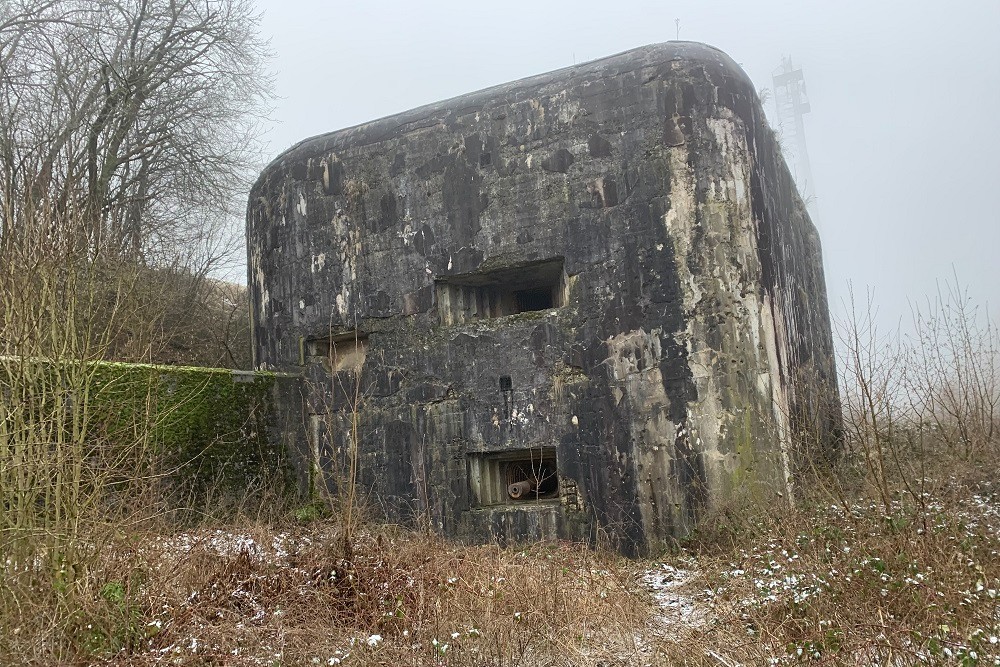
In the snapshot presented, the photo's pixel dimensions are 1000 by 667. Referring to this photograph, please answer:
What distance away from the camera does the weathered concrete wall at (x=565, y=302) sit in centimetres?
764

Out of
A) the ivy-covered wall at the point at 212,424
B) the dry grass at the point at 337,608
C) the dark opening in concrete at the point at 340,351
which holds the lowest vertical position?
the dry grass at the point at 337,608

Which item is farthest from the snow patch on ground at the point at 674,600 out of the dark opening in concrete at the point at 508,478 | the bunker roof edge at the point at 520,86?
the bunker roof edge at the point at 520,86

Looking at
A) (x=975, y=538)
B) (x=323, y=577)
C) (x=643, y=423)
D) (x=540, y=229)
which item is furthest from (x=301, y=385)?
(x=975, y=538)

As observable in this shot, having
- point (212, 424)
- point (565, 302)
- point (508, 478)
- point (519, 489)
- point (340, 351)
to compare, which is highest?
point (565, 302)

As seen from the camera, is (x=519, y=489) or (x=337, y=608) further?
(x=519, y=489)

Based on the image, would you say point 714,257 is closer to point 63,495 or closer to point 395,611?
point 395,611

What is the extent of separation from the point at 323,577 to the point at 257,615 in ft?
1.60

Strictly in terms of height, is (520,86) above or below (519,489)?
above

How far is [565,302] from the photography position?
26.9 feet

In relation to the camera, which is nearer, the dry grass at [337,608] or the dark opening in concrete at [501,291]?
the dry grass at [337,608]

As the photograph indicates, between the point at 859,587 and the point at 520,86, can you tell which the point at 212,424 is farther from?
the point at 859,587

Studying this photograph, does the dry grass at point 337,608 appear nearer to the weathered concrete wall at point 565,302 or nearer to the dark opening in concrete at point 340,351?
the weathered concrete wall at point 565,302

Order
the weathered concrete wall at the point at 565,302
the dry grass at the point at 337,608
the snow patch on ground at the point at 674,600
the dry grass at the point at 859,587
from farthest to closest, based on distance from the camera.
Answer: the weathered concrete wall at the point at 565,302 → the snow patch on ground at the point at 674,600 → the dry grass at the point at 337,608 → the dry grass at the point at 859,587

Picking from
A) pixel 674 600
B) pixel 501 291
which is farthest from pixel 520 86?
pixel 674 600
